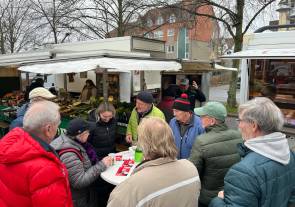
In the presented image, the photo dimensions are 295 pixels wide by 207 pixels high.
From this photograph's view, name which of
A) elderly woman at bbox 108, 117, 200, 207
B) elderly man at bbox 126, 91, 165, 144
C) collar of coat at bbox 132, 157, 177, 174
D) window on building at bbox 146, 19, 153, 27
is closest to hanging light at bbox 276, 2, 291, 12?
window on building at bbox 146, 19, 153, 27

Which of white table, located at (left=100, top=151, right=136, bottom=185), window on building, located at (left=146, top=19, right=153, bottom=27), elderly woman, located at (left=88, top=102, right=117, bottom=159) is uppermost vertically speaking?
window on building, located at (left=146, top=19, right=153, bottom=27)

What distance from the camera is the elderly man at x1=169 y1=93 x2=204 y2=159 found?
3.33 metres

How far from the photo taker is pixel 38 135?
1.92 metres

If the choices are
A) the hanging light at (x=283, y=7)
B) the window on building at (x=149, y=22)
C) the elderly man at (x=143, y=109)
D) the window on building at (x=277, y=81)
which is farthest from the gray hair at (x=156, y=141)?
the window on building at (x=149, y=22)

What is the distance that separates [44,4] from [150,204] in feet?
60.7

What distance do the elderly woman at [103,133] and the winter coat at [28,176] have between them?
2.11m

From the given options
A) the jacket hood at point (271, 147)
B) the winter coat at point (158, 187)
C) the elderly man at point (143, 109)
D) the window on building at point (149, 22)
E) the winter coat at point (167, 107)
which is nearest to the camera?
the winter coat at point (158, 187)

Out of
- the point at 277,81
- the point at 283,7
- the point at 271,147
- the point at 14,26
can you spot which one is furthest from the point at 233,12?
the point at 14,26

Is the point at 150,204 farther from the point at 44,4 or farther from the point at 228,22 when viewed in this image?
the point at 44,4

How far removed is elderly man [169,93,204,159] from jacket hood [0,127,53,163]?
1.88m

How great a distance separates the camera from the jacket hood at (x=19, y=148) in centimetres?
171

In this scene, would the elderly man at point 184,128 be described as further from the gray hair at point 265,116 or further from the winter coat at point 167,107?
the winter coat at point 167,107

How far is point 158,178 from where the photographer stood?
1705 millimetres

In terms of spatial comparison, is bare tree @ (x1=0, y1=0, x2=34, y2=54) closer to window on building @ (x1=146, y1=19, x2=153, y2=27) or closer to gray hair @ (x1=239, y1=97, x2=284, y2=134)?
window on building @ (x1=146, y1=19, x2=153, y2=27)
